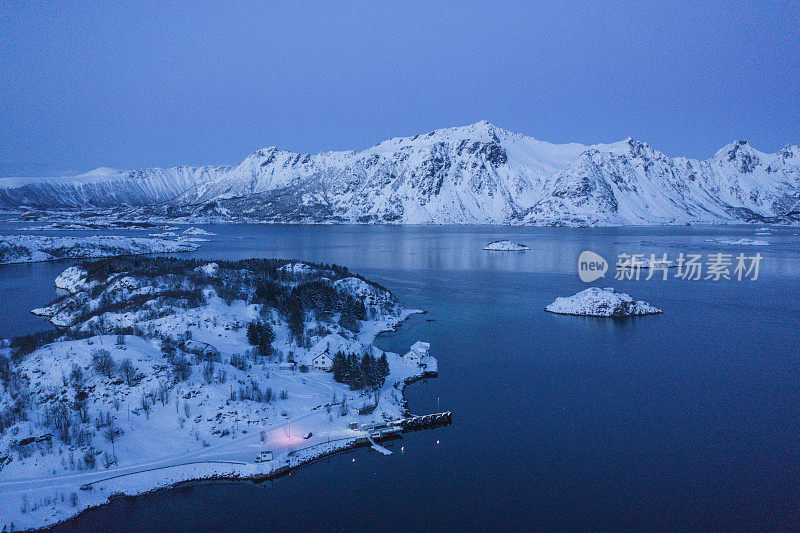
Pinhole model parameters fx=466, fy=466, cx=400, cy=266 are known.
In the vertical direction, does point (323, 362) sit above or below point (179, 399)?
above

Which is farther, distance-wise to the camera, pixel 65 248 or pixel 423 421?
pixel 65 248

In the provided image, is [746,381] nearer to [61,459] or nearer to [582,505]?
[582,505]

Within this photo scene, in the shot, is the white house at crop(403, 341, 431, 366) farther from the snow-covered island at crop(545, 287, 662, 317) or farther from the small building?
the snow-covered island at crop(545, 287, 662, 317)

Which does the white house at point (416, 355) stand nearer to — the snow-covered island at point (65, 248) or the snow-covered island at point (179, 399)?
the snow-covered island at point (179, 399)

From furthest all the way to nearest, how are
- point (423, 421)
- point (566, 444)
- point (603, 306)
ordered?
point (603, 306) < point (423, 421) < point (566, 444)

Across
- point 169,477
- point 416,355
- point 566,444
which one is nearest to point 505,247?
point 416,355

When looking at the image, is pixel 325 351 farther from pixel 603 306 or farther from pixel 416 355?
pixel 603 306
